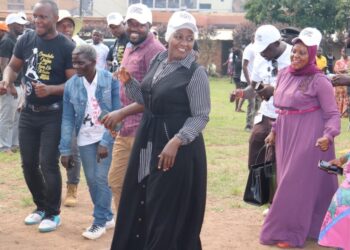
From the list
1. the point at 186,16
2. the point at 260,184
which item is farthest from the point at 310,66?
the point at 186,16

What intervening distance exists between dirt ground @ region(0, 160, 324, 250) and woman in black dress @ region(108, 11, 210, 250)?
4.58 feet

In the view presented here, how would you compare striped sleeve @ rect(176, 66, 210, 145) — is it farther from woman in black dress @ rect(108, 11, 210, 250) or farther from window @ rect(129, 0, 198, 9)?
window @ rect(129, 0, 198, 9)

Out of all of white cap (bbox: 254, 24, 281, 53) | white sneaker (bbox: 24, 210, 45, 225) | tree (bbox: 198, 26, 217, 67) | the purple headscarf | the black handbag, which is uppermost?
white cap (bbox: 254, 24, 281, 53)

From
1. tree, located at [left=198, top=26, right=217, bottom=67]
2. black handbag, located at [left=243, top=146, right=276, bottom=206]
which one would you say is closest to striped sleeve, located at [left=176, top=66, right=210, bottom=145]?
black handbag, located at [left=243, top=146, right=276, bottom=206]

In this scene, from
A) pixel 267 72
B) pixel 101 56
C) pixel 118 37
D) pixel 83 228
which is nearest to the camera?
pixel 83 228

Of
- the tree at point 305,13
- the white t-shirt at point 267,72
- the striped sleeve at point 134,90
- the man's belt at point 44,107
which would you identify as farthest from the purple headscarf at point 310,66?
the tree at point 305,13

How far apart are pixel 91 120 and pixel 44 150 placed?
541 millimetres

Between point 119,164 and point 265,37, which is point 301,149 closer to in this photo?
point 265,37

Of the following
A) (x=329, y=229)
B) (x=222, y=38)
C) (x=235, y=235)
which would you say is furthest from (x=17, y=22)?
(x=222, y=38)

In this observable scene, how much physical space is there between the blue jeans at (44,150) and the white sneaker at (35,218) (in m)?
0.24

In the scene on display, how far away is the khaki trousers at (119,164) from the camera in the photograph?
18.0 feet

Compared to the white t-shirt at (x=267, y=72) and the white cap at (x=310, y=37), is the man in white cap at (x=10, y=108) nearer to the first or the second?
the white t-shirt at (x=267, y=72)

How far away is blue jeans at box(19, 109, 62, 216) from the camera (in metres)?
6.00

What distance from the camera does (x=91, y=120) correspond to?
5836mm
